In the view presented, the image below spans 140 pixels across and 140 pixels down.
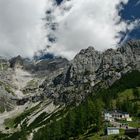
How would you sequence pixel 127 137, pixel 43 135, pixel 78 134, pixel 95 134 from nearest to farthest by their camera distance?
1. pixel 127 137
2. pixel 95 134
3. pixel 78 134
4. pixel 43 135

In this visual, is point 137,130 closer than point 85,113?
Yes

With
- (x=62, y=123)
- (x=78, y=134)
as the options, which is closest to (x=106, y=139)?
(x=78, y=134)

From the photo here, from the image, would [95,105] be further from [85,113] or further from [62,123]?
[62,123]

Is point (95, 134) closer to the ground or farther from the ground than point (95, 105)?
closer to the ground

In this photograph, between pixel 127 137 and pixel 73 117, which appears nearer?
pixel 127 137

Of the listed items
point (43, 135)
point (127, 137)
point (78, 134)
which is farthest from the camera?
point (43, 135)

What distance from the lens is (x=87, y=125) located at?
184 m

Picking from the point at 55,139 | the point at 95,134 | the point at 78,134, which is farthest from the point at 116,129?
the point at 55,139

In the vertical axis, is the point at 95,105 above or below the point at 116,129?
above

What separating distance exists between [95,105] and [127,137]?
161 feet

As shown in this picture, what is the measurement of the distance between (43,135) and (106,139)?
168ft

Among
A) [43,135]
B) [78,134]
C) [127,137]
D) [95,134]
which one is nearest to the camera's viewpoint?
[127,137]

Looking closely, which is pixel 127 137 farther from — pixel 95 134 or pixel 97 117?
pixel 97 117

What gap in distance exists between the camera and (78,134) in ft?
588
